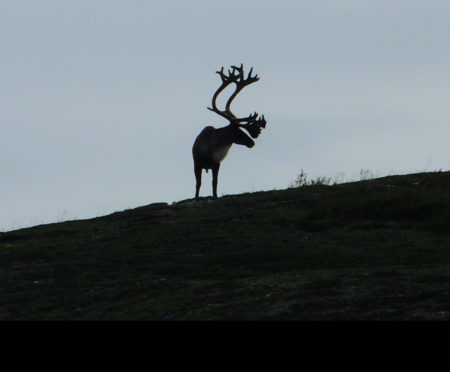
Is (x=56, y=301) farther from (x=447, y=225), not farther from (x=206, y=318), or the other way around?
(x=447, y=225)

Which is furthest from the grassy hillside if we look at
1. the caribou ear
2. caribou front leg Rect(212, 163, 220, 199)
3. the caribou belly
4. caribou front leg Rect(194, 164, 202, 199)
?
the caribou ear

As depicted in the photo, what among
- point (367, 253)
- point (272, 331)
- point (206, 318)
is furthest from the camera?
point (367, 253)

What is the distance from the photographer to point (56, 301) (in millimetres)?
19672

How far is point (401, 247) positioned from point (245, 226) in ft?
15.6

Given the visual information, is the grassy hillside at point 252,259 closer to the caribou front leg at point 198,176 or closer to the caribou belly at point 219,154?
the caribou front leg at point 198,176

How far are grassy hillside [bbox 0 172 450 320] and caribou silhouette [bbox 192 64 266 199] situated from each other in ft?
3.89

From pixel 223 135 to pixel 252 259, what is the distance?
1079cm

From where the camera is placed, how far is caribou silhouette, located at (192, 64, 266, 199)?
32094mm

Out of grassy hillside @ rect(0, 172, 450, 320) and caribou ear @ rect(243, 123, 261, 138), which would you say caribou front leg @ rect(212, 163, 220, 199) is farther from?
caribou ear @ rect(243, 123, 261, 138)

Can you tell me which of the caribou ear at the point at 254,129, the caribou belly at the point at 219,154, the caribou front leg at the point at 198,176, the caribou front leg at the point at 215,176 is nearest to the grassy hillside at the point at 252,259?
the caribou front leg at the point at 215,176

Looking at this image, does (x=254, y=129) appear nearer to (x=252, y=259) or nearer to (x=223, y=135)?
(x=223, y=135)

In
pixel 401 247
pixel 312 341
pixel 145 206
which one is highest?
pixel 145 206

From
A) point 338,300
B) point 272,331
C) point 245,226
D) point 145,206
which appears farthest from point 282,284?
point 145,206

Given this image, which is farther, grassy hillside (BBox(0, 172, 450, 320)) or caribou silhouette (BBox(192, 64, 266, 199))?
caribou silhouette (BBox(192, 64, 266, 199))
